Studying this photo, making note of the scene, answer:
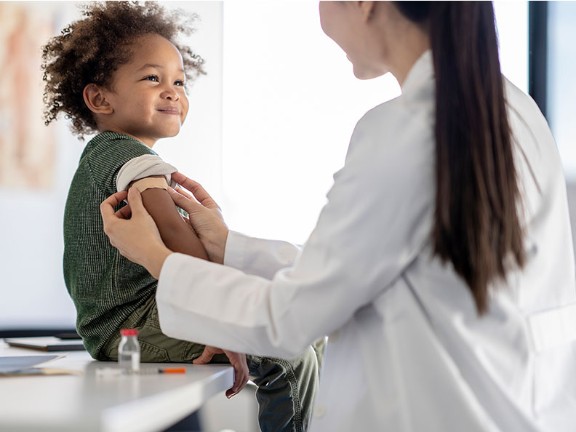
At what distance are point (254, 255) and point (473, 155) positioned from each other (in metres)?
0.56

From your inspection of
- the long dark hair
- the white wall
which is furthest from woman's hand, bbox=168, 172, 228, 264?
the white wall

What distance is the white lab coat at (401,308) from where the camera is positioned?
1.11m

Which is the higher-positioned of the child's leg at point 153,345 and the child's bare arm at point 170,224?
the child's bare arm at point 170,224

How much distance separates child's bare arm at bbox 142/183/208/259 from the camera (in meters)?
1.55

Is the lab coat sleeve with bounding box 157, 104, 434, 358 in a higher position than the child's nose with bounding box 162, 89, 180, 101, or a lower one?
lower

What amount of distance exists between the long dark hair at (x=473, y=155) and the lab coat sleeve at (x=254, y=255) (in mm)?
515

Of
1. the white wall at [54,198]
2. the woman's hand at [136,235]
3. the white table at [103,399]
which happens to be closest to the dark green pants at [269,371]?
the white table at [103,399]

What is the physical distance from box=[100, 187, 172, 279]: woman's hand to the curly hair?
608 millimetres

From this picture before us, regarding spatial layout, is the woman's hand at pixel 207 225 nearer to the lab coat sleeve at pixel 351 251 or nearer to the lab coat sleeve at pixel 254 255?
the lab coat sleeve at pixel 254 255

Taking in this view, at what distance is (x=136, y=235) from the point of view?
4.53ft

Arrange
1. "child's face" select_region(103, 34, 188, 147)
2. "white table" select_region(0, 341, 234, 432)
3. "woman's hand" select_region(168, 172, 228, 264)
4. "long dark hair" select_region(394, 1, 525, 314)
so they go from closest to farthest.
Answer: "white table" select_region(0, 341, 234, 432) → "long dark hair" select_region(394, 1, 525, 314) → "woman's hand" select_region(168, 172, 228, 264) → "child's face" select_region(103, 34, 188, 147)

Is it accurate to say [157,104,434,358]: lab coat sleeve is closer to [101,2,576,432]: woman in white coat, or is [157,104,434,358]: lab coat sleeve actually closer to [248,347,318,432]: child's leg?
[101,2,576,432]: woman in white coat

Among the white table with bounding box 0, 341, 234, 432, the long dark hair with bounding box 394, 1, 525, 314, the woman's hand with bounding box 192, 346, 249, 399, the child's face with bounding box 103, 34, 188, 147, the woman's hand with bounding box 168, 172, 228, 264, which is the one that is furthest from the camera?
the child's face with bounding box 103, 34, 188, 147

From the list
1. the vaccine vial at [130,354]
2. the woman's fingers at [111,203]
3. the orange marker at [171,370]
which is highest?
the woman's fingers at [111,203]
